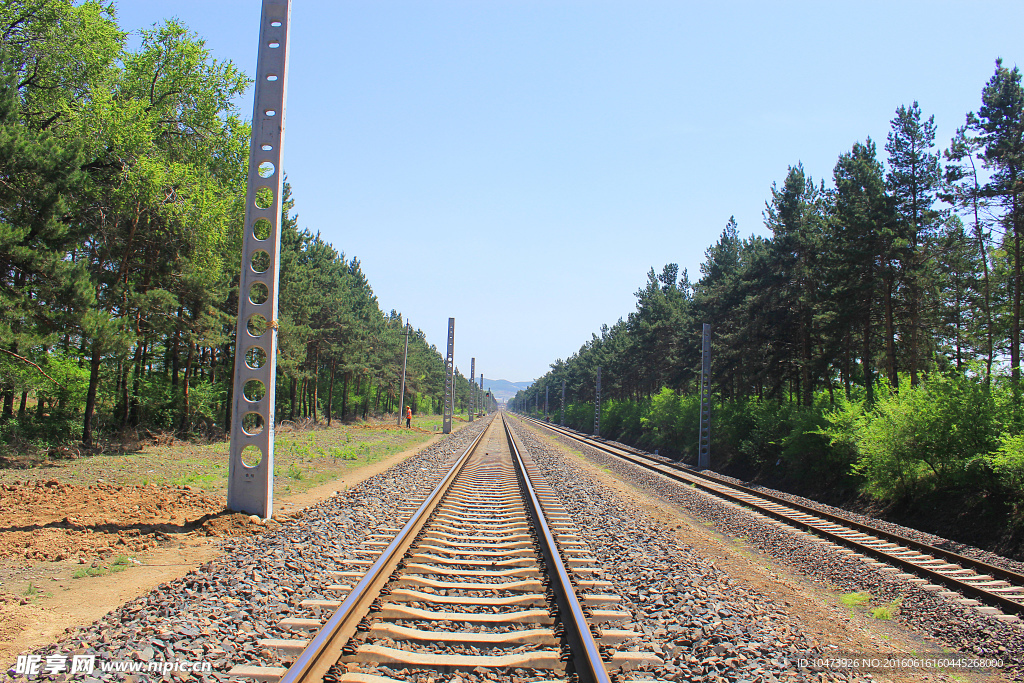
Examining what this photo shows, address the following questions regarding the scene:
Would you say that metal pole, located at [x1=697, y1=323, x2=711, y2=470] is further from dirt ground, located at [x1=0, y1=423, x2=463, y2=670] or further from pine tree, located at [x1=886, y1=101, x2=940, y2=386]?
dirt ground, located at [x1=0, y1=423, x2=463, y2=670]

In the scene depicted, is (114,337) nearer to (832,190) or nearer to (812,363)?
(812,363)

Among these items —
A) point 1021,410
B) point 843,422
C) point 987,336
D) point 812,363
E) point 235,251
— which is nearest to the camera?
point 1021,410

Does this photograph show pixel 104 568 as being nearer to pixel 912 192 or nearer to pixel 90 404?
pixel 90 404

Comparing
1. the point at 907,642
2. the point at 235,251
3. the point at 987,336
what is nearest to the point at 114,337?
the point at 235,251

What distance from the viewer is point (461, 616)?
476cm

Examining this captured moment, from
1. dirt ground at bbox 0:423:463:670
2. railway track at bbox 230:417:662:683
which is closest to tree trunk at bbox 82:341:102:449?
dirt ground at bbox 0:423:463:670

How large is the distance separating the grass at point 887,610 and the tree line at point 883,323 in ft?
19.1

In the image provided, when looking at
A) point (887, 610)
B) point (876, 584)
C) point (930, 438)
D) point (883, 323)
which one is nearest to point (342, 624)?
point (887, 610)

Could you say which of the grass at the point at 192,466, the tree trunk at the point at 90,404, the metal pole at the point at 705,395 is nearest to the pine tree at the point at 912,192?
the metal pole at the point at 705,395

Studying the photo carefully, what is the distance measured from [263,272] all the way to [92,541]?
4.40 meters

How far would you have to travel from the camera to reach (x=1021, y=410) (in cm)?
1196

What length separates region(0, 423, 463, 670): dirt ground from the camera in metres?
5.13

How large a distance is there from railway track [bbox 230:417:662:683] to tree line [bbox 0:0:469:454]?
13630 mm

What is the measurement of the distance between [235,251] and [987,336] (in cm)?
4026
